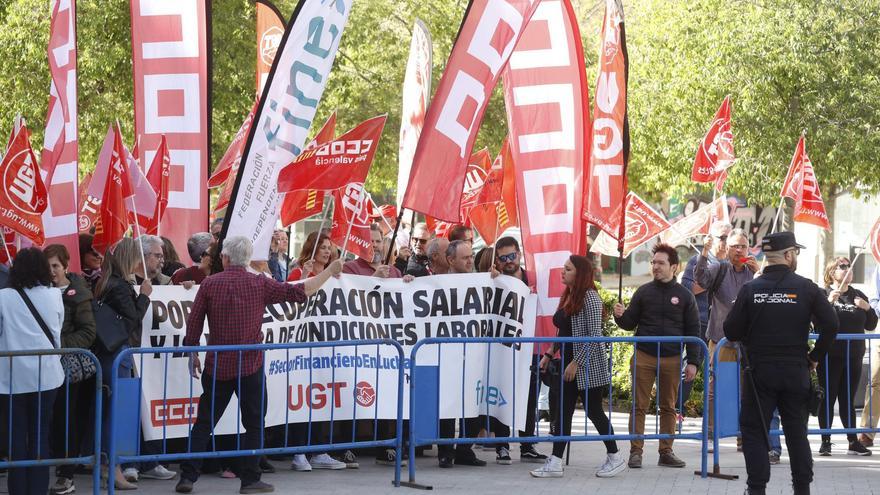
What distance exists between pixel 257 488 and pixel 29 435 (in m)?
1.66

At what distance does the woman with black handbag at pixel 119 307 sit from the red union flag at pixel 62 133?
1.28 m

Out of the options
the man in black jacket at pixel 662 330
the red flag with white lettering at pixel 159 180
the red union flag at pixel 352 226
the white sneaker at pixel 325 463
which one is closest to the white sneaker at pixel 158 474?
the white sneaker at pixel 325 463

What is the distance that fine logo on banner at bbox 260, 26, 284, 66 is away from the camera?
14.9m

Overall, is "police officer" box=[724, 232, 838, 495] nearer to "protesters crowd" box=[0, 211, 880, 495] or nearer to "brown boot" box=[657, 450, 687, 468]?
"protesters crowd" box=[0, 211, 880, 495]

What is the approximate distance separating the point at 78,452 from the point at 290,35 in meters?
3.62

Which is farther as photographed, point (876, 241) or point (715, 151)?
point (715, 151)

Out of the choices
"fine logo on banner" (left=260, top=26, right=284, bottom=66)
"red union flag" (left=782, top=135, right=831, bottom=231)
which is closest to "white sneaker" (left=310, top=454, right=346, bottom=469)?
"fine logo on banner" (left=260, top=26, right=284, bottom=66)

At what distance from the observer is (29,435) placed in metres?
8.80

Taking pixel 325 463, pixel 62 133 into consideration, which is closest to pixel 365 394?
pixel 325 463

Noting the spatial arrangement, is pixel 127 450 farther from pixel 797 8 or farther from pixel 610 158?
pixel 797 8

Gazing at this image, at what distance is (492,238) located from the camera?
16281 mm

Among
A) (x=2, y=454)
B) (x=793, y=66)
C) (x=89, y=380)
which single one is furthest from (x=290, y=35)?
(x=793, y=66)

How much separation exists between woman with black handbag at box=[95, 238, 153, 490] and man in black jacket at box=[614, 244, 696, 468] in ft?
12.7

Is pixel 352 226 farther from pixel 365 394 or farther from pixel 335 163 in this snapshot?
pixel 365 394
